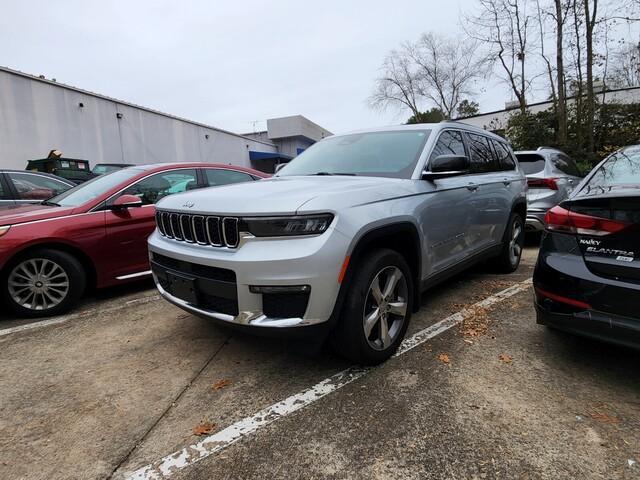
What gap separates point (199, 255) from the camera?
255 cm

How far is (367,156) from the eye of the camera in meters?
3.55

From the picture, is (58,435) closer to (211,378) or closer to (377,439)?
(211,378)

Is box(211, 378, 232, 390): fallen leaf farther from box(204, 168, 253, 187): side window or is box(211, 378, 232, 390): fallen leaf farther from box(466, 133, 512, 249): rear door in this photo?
box(204, 168, 253, 187): side window

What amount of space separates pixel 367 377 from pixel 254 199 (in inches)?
52.9

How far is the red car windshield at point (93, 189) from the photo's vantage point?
444 centimetres

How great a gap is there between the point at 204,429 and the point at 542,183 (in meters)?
6.10

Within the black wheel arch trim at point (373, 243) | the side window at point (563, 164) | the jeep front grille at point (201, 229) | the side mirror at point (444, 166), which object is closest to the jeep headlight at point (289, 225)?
the jeep front grille at point (201, 229)

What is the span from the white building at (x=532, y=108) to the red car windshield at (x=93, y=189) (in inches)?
708

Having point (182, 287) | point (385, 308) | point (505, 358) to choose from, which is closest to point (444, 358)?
point (505, 358)

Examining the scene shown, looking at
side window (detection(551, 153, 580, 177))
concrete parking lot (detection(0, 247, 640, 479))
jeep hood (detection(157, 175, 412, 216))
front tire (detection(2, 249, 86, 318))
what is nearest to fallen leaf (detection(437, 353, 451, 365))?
concrete parking lot (detection(0, 247, 640, 479))

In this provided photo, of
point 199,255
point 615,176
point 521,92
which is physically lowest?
point 199,255

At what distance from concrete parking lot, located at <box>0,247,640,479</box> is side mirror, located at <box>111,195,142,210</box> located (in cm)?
138

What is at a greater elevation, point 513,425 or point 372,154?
point 372,154

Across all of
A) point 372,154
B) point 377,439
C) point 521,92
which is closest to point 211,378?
point 377,439
